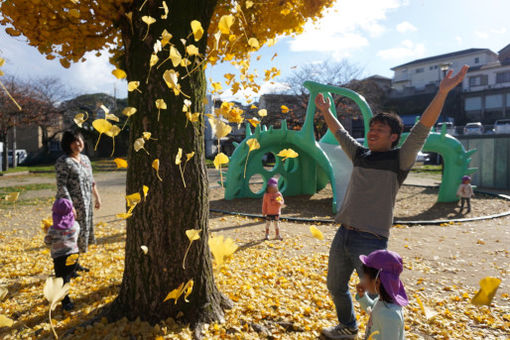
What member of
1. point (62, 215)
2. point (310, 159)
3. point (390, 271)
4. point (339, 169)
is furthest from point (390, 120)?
point (310, 159)

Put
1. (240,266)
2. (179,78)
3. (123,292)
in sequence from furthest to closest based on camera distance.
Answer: (240,266) < (123,292) < (179,78)

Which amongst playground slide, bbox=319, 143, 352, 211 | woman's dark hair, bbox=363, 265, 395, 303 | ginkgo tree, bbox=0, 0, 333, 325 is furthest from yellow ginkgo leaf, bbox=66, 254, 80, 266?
playground slide, bbox=319, 143, 352, 211

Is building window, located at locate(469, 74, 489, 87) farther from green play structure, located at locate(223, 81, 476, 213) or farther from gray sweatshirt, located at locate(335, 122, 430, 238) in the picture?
gray sweatshirt, located at locate(335, 122, 430, 238)

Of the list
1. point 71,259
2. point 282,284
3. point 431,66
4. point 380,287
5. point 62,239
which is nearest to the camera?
point 380,287

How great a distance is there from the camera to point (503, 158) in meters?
13.8

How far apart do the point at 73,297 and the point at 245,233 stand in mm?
3578

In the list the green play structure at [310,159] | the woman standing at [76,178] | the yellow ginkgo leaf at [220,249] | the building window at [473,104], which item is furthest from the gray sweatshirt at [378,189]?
the building window at [473,104]

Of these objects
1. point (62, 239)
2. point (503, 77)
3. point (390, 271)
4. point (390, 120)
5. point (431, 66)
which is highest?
point (431, 66)

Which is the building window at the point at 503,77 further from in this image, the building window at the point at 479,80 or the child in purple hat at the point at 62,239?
the child in purple hat at the point at 62,239

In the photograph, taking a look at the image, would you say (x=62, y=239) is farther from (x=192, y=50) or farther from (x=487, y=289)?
(x=487, y=289)

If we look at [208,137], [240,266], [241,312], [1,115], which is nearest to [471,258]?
[240,266]

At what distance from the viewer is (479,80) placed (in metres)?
42.6

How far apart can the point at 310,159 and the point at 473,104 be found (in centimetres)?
4029

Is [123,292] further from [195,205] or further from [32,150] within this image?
A: [32,150]
